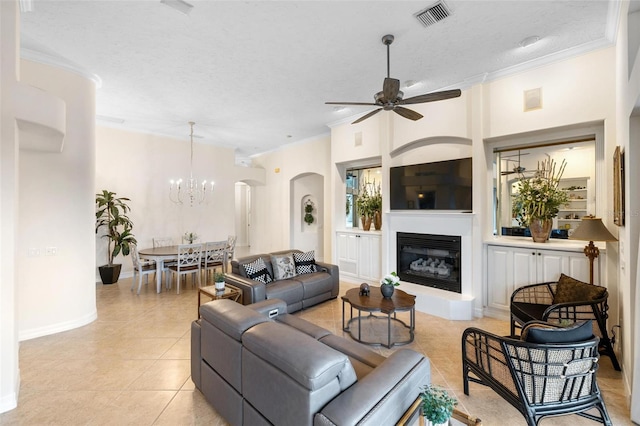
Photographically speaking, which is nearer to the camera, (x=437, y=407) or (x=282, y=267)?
(x=437, y=407)

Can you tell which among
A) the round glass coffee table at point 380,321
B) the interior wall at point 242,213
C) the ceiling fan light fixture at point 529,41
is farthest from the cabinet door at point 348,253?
the interior wall at point 242,213

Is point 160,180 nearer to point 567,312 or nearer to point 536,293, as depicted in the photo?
point 536,293

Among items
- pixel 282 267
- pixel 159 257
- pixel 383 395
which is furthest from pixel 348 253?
pixel 383 395

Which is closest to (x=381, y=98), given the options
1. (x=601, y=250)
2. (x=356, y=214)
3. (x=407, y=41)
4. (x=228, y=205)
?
(x=407, y=41)

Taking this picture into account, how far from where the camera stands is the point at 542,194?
401 cm

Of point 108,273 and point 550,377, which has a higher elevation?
point 550,377

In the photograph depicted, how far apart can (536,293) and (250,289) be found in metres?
3.69

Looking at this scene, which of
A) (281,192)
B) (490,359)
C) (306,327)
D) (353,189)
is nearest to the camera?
(490,359)

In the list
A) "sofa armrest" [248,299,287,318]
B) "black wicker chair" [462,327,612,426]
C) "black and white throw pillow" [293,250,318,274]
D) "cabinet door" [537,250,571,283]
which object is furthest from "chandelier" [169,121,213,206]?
"black wicker chair" [462,327,612,426]

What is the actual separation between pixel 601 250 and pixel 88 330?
656 cm

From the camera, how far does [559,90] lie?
3.64 meters

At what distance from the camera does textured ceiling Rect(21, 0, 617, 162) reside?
280 cm

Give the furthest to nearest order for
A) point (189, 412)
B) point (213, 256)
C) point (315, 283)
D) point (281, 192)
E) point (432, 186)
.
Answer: point (281, 192), point (213, 256), point (432, 186), point (315, 283), point (189, 412)

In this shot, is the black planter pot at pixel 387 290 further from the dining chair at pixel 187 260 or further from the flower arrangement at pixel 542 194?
the dining chair at pixel 187 260
